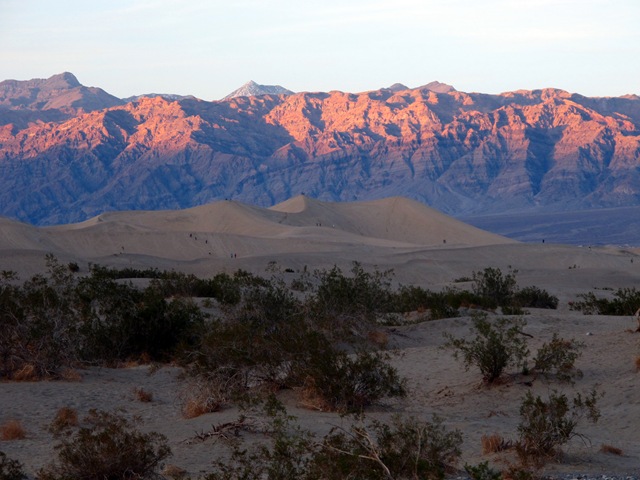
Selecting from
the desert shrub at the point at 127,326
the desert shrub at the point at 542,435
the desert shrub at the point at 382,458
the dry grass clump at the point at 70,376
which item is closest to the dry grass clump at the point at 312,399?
the desert shrub at the point at 542,435

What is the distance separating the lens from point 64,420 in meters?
12.7

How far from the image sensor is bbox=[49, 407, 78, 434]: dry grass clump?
40.4 ft

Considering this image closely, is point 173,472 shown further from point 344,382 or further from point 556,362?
point 556,362

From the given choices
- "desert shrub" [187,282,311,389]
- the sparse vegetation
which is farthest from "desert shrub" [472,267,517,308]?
the sparse vegetation

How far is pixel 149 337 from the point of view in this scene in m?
20.4

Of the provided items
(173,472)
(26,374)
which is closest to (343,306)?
(26,374)

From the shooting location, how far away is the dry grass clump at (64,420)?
12.3 m

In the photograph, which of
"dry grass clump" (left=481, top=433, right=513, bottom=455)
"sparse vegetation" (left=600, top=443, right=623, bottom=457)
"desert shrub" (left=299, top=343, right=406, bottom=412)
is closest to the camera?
"dry grass clump" (left=481, top=433, right=513, bottom=455)

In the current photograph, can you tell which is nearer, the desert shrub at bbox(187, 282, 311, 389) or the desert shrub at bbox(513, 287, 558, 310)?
the desert shrub at bbox(187, 282, 311, 389)

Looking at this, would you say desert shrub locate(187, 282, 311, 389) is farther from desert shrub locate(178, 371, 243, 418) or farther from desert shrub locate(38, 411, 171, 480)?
desert shrub locate(38, 411, 171, 480)

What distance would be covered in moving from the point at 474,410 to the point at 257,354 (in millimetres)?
3238

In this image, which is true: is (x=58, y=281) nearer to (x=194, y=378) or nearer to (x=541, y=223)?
(x=194, y=378)

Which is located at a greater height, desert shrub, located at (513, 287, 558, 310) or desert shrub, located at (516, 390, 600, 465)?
desert shrub, located at (516, 390, 600, 465)

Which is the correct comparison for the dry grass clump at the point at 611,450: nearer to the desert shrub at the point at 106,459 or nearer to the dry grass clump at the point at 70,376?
the desert shrub at the point at 106,459
